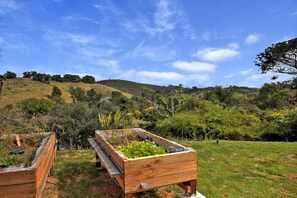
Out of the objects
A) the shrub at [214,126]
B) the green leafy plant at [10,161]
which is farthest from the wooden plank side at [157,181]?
the shrub at [214,126]

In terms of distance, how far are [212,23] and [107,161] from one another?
23.8 feet

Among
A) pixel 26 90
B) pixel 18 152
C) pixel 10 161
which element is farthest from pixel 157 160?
pixel 26 90

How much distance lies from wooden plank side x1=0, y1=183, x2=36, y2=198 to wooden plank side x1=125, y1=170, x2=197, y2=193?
892mm

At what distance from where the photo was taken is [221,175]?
3.57 meters

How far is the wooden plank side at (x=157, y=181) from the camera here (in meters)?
2.16

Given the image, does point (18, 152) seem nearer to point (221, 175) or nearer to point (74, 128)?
point (221, 175)

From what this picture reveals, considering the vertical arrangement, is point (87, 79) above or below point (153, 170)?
above

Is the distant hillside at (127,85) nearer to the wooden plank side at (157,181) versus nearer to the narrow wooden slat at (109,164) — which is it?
the narrow wooden slat at (109,164)

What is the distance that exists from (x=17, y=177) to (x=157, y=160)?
1342 mm

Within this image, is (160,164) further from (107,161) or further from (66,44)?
(66,44)

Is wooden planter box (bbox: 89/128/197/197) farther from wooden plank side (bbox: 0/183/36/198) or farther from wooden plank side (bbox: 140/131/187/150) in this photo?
wooden plank side (bbox: 0/183/36/198)

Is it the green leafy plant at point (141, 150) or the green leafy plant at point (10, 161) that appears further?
the green leafy plant at point (141, 150)

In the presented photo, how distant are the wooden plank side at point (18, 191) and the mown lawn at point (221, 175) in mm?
937

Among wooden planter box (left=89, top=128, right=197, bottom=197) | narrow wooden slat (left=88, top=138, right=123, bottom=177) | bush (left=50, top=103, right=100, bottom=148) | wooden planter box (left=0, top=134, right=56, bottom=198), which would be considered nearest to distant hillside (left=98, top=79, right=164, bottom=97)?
bush (left=50, top=103, right=100, bottom=148)
